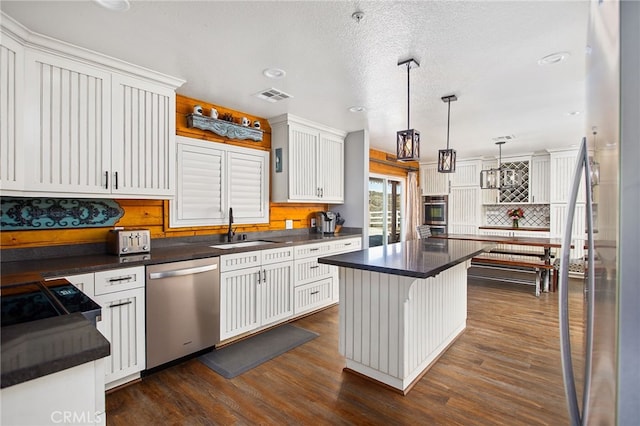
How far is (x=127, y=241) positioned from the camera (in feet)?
8.47

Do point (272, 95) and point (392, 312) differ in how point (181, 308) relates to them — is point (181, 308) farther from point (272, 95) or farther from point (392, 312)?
point (272, 95)

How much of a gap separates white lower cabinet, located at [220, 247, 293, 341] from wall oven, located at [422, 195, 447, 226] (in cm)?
514

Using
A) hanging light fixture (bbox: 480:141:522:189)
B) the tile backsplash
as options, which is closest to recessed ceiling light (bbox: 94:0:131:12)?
hanging light fixture (bbox: 480:141:522:189)

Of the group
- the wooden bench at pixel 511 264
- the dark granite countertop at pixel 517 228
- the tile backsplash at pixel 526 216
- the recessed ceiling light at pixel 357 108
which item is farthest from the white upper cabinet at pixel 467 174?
the recessed ceiling light at pixel 357 108

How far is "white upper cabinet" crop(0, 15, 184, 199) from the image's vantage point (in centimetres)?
202

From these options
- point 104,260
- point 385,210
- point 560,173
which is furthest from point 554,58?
point 560,173

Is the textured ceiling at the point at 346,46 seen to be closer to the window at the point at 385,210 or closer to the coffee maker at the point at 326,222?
the coffee maker at the point at 326,222

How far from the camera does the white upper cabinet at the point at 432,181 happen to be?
24.3 ft

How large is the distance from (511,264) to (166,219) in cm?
509

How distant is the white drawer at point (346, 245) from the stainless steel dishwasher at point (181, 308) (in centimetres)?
178

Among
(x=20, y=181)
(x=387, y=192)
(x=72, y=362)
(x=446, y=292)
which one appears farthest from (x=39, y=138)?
(x=387, y=192)

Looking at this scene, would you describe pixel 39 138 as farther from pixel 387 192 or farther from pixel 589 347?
pixel 387 192

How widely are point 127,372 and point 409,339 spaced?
209 cm

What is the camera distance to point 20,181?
2.04 m
